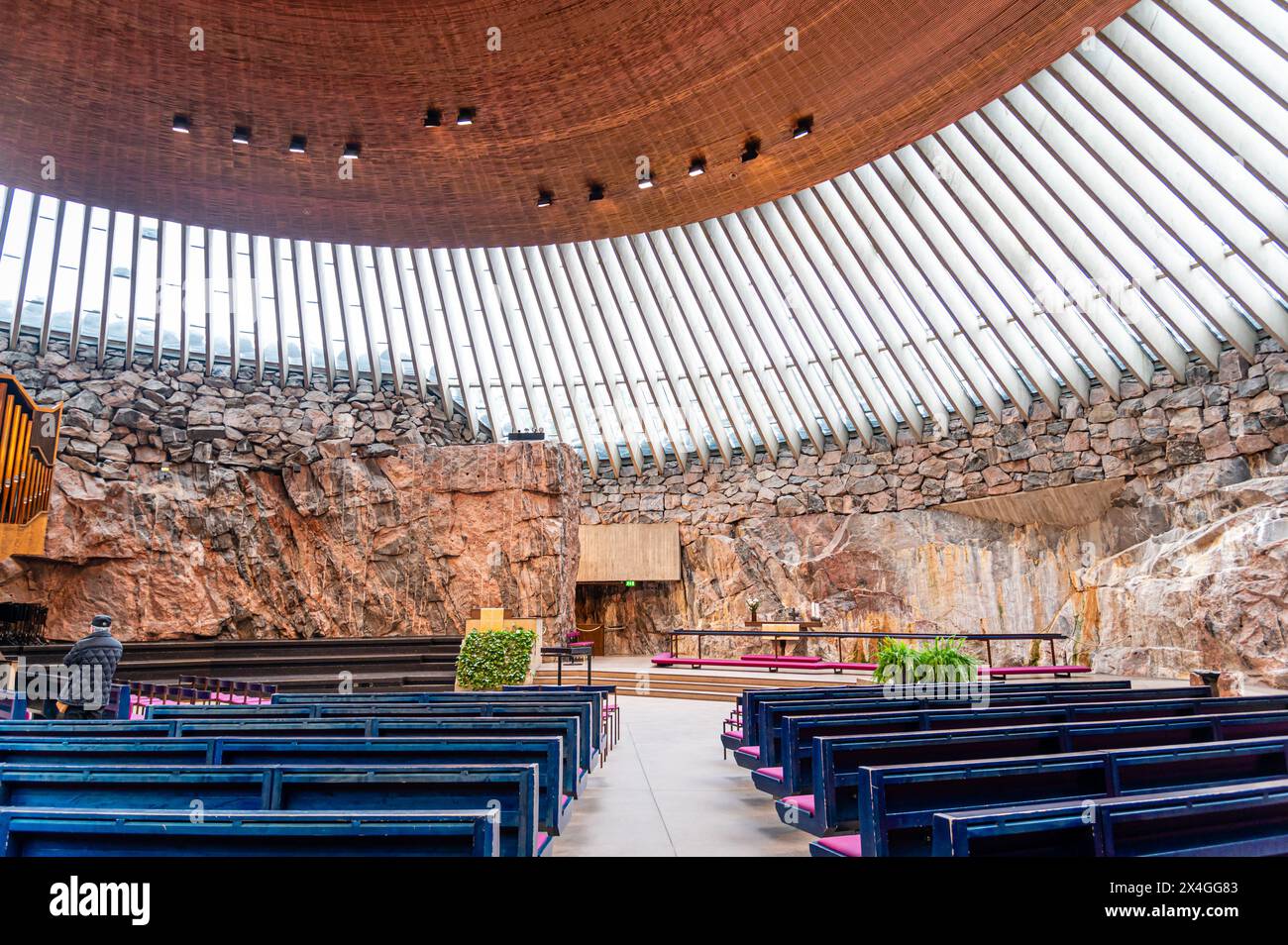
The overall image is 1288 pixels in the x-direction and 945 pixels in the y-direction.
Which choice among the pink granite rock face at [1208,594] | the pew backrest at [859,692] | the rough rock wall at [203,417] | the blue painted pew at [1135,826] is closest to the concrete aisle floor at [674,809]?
the pew backrest at [859,692]

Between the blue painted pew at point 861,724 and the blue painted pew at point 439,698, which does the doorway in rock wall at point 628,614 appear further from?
the blue painted pew at point 861,724

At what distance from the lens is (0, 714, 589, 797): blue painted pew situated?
11.7 ft

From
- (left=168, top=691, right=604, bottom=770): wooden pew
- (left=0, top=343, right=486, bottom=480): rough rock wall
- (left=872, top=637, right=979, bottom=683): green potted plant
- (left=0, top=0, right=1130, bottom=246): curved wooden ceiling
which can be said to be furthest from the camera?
(left=0, top=343, right=486, bottom=480): rough rock wall

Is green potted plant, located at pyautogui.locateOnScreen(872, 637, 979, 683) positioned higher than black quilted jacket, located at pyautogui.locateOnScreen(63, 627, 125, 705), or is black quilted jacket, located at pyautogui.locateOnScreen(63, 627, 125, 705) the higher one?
black quilted jacket, located at pyautogui.locateOnScreen(63, 627, 125, 705)

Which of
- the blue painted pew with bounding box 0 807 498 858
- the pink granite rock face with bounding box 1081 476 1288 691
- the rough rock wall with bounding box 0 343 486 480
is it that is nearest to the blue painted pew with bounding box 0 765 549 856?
the blue painted pew with bounding box 0 807 498 858

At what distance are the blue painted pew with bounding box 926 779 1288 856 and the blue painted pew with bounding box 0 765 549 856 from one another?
133 cm

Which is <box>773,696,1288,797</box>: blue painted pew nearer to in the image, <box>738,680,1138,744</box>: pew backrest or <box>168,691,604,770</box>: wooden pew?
<box>738,680,1138,744</box>: pew backrest

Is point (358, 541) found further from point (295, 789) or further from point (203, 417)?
point (295, 789)

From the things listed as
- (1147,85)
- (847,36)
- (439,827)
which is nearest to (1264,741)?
(439,827)

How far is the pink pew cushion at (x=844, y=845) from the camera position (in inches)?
104

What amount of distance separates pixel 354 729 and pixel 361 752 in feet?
2.42

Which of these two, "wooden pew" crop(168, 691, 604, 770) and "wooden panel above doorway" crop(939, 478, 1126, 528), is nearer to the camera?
"wooden pew" crop(168, 691, 604, 770)

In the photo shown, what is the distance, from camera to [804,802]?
11.2ft
